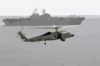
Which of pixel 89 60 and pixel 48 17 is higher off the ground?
pixel 48 17

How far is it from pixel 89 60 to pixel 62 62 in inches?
223

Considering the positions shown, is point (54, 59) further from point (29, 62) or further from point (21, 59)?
point (21, 59)

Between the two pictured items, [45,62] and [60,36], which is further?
[45,62]

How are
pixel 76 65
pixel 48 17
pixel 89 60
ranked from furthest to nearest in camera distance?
1. pixel 48 17
2. pixel 89 60
3. pixel 76 65

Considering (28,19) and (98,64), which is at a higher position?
(28,19)

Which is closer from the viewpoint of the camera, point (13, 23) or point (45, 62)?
point (45, 62)

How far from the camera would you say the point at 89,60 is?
845 inches

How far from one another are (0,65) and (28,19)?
52.8 metres

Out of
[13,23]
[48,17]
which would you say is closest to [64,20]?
[48,17]

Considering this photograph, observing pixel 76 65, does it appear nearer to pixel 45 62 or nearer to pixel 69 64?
pixel 69 64

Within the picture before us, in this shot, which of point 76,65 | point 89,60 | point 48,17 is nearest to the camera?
point 76,65

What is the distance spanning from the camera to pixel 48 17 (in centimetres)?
7019

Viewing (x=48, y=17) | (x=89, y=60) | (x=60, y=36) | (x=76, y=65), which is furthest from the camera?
(x=48, y=17)

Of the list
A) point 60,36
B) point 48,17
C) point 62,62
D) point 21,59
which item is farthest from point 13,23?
point 60,36
